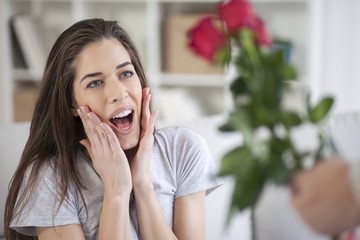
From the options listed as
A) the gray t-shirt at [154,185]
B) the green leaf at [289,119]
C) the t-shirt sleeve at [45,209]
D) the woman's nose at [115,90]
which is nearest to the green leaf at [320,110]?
the green leaf at [289,119]

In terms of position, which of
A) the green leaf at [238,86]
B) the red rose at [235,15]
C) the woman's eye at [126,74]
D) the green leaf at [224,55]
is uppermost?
the red rose at [235,15]

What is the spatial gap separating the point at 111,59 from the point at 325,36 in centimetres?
206

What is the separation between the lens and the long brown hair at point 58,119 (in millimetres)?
1200

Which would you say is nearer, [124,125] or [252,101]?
[252,101]

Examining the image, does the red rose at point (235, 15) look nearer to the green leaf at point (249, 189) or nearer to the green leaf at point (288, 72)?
the green leaf at point (288, 72)

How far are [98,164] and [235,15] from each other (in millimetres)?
658

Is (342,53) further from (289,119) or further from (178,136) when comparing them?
(289,119)

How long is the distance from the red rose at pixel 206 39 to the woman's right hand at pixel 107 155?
561 mm

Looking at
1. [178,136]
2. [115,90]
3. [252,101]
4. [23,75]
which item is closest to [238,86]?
[252,101]

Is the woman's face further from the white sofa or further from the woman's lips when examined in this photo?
the white sofa

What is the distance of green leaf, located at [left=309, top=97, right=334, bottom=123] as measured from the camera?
28.3 inches

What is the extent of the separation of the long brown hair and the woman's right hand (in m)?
0.06

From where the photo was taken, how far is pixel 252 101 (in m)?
0.67

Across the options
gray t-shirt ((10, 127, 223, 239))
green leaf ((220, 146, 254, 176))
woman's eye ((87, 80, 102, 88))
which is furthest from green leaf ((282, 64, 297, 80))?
woman's eye ((87, 80, 102, 88))
